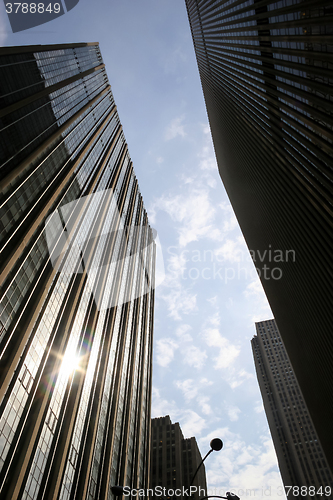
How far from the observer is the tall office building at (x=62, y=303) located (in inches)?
Answer: 1275

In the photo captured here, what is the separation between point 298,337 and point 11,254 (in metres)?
43.3

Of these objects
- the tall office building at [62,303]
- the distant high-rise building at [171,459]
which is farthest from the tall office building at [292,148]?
the distant high-rise building at [171,459]

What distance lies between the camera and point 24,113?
148 ft

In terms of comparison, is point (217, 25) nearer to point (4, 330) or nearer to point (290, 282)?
point (290, 282)

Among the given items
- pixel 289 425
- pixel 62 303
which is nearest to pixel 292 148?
pixel 62 303

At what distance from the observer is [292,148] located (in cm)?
3741

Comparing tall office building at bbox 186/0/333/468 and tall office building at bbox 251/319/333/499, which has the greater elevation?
tall office building at bbox 186/0/333/468

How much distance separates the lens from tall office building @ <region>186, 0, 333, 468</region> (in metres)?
28.0

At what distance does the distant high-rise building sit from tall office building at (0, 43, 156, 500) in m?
44.0

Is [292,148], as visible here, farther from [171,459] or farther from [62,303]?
[171,459]

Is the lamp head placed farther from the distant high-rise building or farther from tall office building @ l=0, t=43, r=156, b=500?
the distant high-rise building

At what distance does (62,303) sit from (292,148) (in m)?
34.8

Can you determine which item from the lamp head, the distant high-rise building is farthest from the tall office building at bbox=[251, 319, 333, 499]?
the lamp head

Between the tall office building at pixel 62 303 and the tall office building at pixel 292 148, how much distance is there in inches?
1189
